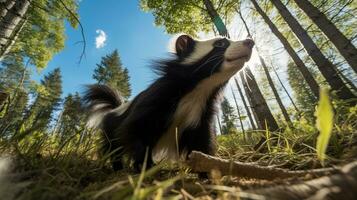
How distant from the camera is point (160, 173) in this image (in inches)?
94.7

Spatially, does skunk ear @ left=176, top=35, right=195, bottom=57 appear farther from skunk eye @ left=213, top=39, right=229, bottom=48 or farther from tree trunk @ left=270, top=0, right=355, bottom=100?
tree trunk @ left=270, top=0, right=355, bottom=100

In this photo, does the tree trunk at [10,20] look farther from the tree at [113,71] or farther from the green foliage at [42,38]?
the tree at [113,71]

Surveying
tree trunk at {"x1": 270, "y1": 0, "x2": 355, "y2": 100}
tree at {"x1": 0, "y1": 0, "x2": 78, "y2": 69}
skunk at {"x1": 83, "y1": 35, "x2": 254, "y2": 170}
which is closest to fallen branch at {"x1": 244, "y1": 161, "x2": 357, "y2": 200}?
skunk at {"x1": 83, "y1": 35, "x2": 254, "y2": 170}

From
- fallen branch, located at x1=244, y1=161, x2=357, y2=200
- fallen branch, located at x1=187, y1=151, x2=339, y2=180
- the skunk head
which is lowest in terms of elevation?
fallen branch, located at x1=244, y1=161, x2=357, y2=200

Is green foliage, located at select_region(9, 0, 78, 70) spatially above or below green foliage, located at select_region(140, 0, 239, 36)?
above

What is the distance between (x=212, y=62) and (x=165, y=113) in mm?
950

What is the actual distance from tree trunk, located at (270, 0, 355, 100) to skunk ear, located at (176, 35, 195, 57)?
2736 millimetres

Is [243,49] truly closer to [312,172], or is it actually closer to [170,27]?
[312,172]

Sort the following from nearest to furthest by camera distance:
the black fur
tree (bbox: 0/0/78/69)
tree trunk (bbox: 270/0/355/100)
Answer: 1. the black fur
2. tree trunk (bbox: 270/0/355/100)
3. tree (bbox: 0/0/78/69)

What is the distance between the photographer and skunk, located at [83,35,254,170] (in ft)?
9.81

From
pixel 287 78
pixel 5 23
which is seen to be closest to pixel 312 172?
pixel 5 23

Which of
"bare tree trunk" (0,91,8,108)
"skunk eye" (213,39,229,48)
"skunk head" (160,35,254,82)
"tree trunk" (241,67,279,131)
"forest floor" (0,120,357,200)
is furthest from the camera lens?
"tree trunk" (241,67,279,131)

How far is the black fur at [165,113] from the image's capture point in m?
2.95

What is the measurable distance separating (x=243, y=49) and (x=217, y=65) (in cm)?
37
